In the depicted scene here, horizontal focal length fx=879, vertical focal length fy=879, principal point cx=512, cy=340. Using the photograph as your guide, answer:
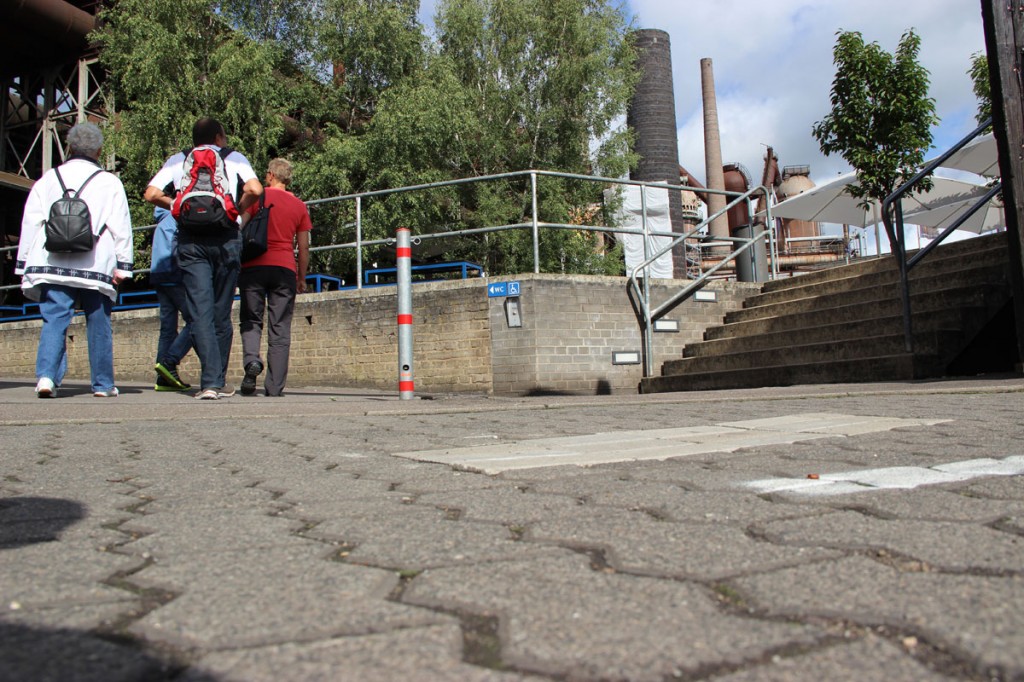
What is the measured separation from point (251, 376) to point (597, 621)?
245 inches

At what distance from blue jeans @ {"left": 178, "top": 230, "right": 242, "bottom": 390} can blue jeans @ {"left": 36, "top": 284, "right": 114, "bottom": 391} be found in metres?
0.72

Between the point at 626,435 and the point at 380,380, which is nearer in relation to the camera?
the point at 626,435

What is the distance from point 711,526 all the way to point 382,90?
2120cm

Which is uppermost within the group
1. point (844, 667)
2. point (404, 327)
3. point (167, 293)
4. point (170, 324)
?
point (167, 293)

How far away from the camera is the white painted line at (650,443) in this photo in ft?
10.9

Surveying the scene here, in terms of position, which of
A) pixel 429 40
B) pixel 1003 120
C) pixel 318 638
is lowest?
pixel 318 638

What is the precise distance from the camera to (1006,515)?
2117mm

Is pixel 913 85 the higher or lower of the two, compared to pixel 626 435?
higher

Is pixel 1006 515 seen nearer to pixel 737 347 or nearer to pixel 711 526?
pixel 711 526

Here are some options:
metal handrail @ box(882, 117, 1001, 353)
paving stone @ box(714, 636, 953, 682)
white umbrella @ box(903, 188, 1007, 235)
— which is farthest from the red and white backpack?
white umbrella @ box(903, 188, 1007, 235)

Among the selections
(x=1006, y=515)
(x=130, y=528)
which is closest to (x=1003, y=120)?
(x=1006, y=515)

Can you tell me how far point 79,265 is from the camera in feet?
21.2

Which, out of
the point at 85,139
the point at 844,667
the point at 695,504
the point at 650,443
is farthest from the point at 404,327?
the point at 844,667

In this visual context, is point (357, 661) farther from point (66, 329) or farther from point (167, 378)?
point (167, 378)
